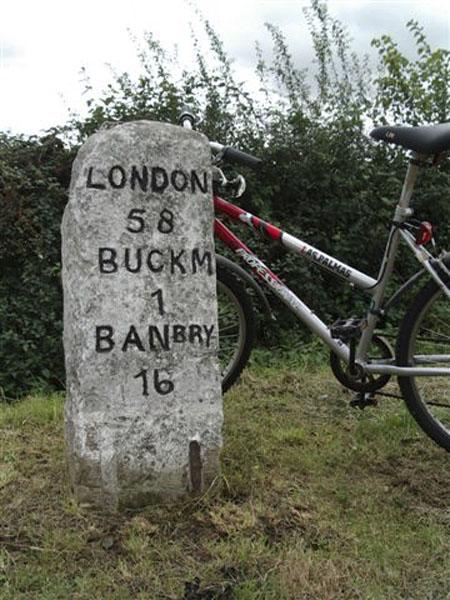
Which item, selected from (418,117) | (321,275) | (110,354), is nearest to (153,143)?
(110,354)

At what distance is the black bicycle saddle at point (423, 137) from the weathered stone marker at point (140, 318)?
0.84 meters

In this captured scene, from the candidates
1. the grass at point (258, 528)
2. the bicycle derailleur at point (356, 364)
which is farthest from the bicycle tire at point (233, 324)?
the bicycle derailleur at point (356, 364)

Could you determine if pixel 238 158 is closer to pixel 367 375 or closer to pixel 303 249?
pixel 303 249

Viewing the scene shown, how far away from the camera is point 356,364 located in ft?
9.92

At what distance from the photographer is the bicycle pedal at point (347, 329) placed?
3.04 metres

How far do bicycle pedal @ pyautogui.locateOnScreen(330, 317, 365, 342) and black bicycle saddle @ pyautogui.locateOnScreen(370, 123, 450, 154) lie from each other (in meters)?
0.78

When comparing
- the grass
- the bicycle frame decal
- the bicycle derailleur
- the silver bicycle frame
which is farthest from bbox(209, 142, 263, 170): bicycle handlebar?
the grass

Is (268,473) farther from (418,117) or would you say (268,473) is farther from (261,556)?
(418,117)

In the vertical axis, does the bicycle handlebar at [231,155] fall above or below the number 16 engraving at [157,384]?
above

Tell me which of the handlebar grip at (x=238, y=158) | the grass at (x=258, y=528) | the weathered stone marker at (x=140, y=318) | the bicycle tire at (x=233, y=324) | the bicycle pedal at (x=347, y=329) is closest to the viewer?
the grass at (x=258, y=528)

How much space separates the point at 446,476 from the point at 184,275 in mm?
1422

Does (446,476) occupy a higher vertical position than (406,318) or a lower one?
lower

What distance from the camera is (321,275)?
18.1 feet

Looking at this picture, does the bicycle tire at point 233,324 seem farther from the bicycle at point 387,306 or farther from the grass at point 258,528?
the grass at point 258,528
